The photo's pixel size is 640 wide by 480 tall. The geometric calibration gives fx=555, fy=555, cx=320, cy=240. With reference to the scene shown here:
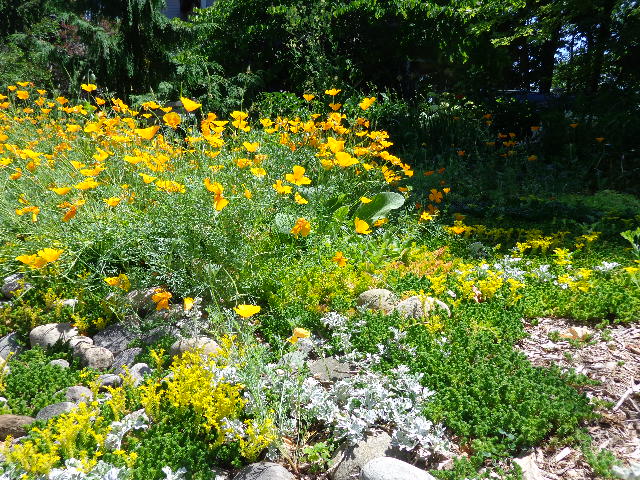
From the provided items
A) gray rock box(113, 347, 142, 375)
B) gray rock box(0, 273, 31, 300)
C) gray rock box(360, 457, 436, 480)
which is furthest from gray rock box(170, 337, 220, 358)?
gray rock box(0, 273, 31, 300)

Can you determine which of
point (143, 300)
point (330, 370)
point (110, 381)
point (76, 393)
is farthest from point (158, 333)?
point (330, 370)

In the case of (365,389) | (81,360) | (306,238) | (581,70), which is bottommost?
(81,360)

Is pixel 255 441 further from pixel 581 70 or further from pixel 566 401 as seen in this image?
pixel 581 70

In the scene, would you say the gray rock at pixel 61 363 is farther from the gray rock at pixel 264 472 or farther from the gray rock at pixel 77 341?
the gray rock at pixel 264 472

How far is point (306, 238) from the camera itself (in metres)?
4.00

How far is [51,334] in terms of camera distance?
339 centimetres

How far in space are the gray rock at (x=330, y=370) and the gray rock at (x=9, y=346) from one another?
72.9 inches

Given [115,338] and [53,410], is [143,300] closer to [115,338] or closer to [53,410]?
[115,338]

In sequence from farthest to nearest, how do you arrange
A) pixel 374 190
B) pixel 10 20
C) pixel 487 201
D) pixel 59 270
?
pixel 10 20
pixel 487 201
pixel 374 190
pixel 59 270

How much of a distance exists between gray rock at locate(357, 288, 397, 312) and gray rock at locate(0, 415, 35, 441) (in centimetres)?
187

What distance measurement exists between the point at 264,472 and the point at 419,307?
141 cm

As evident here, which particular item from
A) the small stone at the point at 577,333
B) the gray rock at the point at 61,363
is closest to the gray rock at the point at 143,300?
the gray rock at the point at 61,363

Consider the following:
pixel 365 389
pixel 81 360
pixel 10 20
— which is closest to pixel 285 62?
pixel 81 360

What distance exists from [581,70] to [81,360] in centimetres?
832
